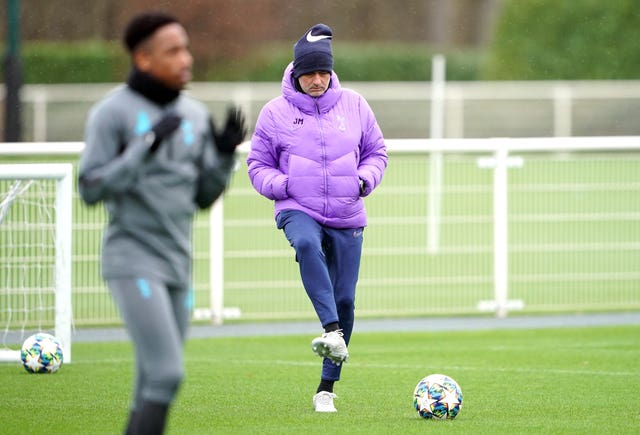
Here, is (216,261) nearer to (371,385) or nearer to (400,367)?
(400,367)

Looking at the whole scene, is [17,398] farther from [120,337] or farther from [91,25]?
[91,25]

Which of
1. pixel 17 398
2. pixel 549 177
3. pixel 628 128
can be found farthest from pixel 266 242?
pixel 628 128

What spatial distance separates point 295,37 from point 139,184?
3812 centimetres

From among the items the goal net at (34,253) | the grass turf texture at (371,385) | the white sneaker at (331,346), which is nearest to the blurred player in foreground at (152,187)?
the white sneaker at (331,346)

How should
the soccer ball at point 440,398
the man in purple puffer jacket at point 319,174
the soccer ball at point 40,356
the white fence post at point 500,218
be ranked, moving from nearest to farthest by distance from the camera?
the soccer ball at point 440,398 → the man in purple puffer jacket at point 319,174 → the soccer ball at point 40,356 → the white fence post at point 500,218

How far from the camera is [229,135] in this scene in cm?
618

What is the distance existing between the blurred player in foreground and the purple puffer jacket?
2442 mm

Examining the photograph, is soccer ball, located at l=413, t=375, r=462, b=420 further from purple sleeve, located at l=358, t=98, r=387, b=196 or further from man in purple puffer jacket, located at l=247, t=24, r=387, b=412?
purple sleeve, located at l=358, t=98, r=387, b=196

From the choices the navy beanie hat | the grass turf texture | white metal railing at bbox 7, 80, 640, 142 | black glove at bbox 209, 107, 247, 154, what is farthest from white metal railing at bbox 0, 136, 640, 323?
white metal railing at bbox 7, 80, 640, 142

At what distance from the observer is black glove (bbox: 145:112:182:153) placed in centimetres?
582

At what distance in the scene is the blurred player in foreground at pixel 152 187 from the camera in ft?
19.0

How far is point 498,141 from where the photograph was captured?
47.9ft

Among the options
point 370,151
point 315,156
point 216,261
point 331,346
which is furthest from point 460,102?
A: point 331,346

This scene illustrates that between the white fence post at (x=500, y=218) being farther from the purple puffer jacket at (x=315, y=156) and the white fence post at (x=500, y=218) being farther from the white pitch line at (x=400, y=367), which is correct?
the purple puffer jacket at (x=315, y=156)
